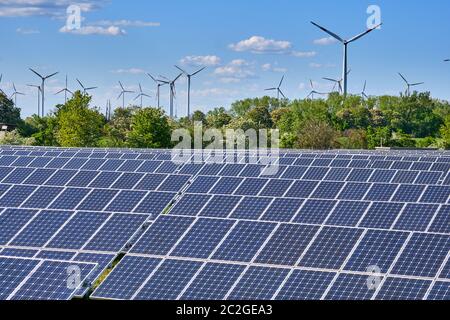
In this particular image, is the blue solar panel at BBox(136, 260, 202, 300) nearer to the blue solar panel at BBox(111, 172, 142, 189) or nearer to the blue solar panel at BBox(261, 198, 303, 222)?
the blue solar panel at BBox(261, 198, 303, 222)

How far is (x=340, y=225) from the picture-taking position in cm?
3266

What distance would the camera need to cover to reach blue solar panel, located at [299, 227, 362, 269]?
97.1 feet

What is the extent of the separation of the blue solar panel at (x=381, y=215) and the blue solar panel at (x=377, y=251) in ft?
3.82

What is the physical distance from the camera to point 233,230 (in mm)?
32906

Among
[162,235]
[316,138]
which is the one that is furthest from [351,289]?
[316,138]

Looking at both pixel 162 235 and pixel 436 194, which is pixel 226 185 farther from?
pixel 436 194

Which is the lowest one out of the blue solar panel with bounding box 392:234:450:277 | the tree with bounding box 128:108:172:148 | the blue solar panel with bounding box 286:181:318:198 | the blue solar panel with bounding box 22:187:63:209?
the blue solar panel with bounding box 392:234:450:277

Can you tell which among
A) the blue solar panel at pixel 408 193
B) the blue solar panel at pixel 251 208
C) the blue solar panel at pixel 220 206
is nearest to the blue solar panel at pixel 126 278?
the blue solar panel at pixel 220 206

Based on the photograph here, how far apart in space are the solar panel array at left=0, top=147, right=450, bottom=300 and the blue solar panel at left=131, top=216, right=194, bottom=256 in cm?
7

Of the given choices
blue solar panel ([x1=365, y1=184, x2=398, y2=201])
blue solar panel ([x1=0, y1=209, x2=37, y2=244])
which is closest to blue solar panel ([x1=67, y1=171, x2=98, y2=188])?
blue solar panel ([x1=0, y1=209, x2=37, y2=244])

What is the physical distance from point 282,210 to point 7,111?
463 feet
